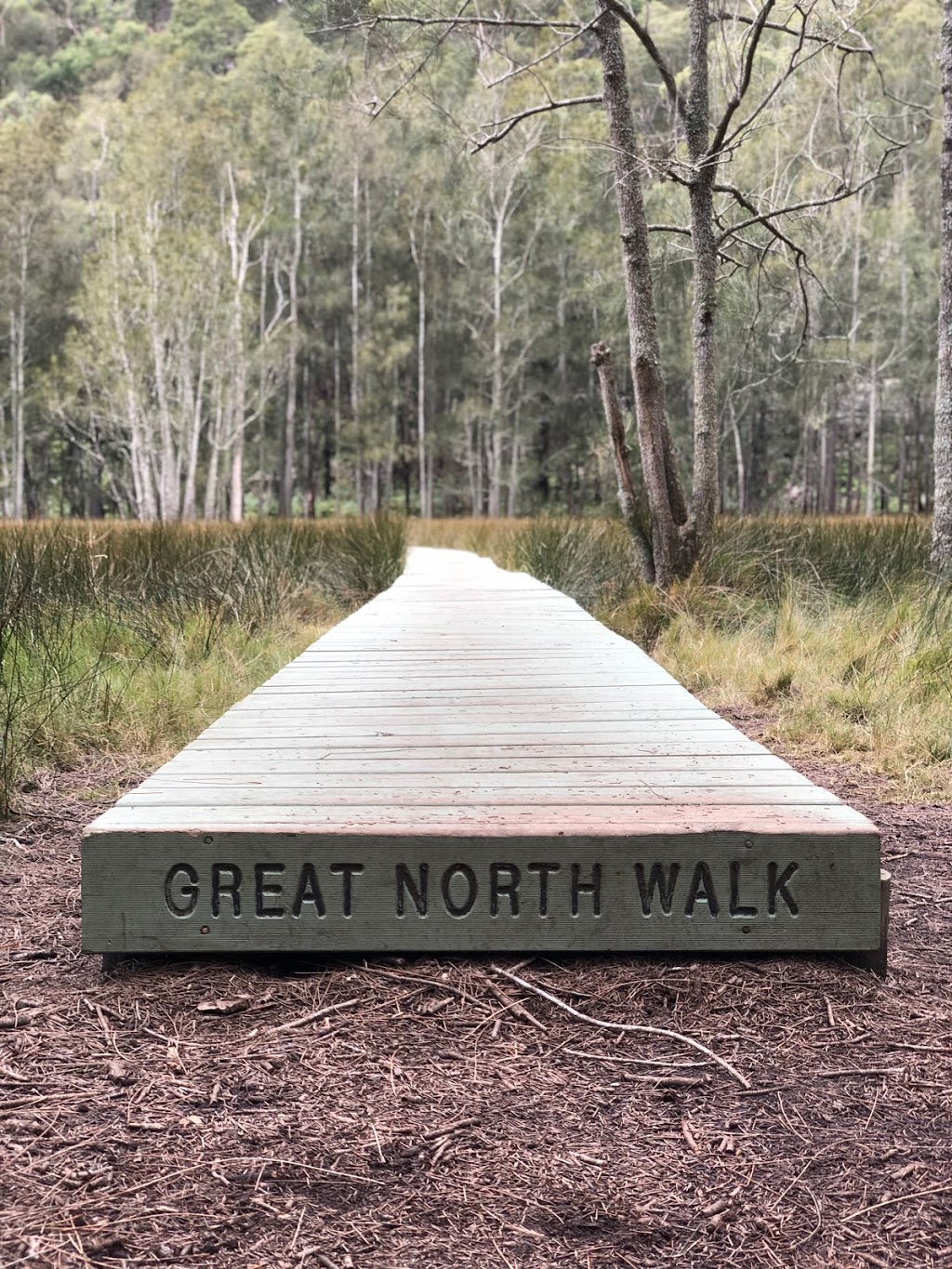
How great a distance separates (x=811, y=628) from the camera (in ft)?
16.5

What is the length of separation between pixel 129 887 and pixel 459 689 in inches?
59.0

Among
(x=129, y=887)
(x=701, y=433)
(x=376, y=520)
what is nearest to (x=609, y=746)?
(x=129, y=887)

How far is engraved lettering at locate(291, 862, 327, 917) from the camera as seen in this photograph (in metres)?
1.58

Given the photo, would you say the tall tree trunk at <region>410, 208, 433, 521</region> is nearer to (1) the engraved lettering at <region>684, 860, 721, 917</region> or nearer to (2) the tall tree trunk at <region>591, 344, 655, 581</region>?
(2) the tall tree trunk at <region>591, 344, 655, 581</region>

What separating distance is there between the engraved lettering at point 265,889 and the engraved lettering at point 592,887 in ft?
1.45

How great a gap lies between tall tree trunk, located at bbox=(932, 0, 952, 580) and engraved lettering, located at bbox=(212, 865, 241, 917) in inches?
205

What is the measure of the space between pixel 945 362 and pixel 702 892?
5575mm

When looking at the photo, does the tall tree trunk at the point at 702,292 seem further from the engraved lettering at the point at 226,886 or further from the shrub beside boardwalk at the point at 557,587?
the engraved lettering at the point at 226,886

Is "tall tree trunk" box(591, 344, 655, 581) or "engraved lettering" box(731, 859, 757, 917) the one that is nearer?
"engraved lettering" box(731, 859, 757, 917)

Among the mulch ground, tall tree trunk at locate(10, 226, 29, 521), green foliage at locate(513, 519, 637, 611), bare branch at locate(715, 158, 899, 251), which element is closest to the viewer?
the mulch ground

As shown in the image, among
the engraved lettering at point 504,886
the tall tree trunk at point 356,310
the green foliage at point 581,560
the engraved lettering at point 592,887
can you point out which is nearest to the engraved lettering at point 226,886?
the engraved lettering at point 504,886

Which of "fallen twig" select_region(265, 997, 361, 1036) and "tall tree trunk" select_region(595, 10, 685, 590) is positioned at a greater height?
"tall tree trunk" select_region(595, 10, 685, 590)

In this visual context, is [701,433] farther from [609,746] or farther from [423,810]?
[423,810]

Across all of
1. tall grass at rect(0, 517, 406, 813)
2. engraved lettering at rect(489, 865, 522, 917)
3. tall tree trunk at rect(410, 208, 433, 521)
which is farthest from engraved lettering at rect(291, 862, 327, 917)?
tall tree trunk at rect(410, 208, 433, 521)
